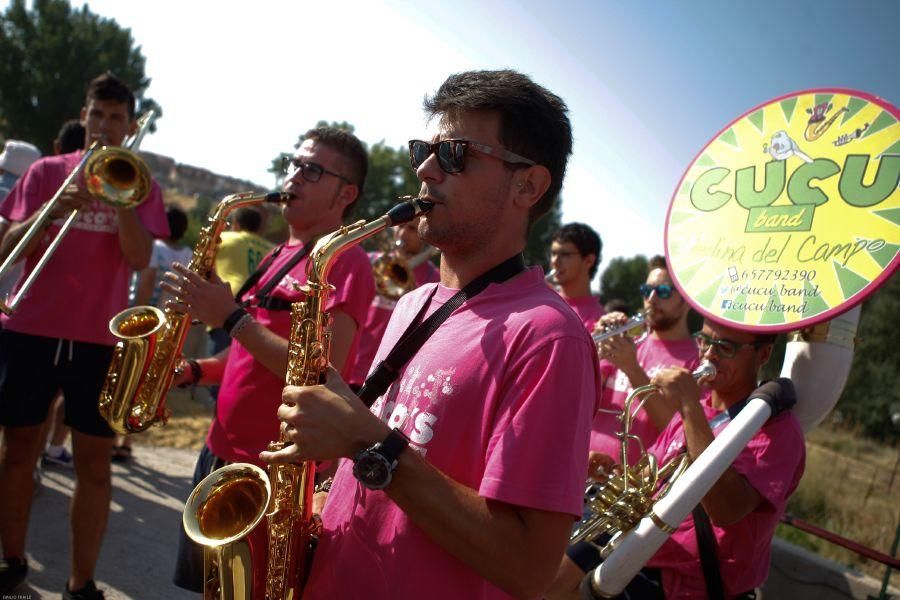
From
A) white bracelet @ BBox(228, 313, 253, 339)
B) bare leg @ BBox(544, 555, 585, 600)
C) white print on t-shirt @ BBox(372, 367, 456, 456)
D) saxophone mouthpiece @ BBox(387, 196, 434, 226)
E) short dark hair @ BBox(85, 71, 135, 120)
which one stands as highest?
short dark hair @ BBox(85, 71, 135, 120)

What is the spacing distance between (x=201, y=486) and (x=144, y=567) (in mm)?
3001

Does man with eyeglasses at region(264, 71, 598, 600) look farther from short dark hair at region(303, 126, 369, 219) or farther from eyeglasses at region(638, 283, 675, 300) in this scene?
eyeglasses at region(638, 283, 675, 300)

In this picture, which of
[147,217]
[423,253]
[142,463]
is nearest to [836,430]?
[423,253]

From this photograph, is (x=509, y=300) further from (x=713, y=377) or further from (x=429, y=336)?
(x=713, y=377)

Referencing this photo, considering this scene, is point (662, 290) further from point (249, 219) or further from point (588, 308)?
point (249, 219)

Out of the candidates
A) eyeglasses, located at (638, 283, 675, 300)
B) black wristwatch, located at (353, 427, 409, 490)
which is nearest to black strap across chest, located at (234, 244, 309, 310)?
black wristwatch, located at (353, 427, 409, 490)

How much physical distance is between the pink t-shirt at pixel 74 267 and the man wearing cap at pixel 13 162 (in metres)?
2.12

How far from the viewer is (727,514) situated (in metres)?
2.52

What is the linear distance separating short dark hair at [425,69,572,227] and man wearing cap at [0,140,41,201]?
515 cm

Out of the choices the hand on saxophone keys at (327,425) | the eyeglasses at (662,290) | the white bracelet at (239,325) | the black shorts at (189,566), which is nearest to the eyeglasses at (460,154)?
the hand on saxophone keys at (327,425)

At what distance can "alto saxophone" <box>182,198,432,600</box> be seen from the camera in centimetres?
175

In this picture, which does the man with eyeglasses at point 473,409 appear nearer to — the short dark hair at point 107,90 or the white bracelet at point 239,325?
the white bracelet at point 239,325

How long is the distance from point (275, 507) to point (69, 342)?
239 cm

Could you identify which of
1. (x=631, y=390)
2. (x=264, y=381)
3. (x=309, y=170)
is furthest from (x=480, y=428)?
(x=631, y=390)
